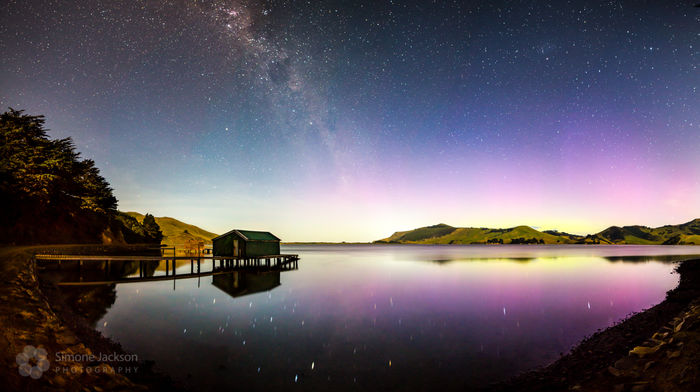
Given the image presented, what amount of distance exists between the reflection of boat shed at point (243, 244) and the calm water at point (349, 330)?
11.7m

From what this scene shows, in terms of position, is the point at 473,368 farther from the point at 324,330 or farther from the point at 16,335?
the point at 16,335

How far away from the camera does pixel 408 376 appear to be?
11.0 meters

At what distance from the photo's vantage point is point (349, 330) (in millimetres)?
17453

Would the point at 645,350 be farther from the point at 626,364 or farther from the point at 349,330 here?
the point at 349,330

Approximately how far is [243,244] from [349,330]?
99.6ft

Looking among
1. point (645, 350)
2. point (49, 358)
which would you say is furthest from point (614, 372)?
point (49, 358)

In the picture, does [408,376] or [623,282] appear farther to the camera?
[623,282]

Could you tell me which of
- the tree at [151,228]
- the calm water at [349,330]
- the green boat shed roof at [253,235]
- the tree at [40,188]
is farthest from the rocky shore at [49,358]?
the tree at [151,228]

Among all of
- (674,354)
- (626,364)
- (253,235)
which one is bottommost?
(626,364)

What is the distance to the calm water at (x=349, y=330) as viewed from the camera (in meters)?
11.2

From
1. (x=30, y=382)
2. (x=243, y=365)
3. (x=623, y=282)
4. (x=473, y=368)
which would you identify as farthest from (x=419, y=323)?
(x=623, y=282)

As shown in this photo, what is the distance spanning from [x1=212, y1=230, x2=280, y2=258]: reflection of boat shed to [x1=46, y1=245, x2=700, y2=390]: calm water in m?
11.7

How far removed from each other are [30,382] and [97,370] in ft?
4.93

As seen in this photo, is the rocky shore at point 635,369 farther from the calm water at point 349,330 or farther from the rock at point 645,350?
the calm water at point 349,330
